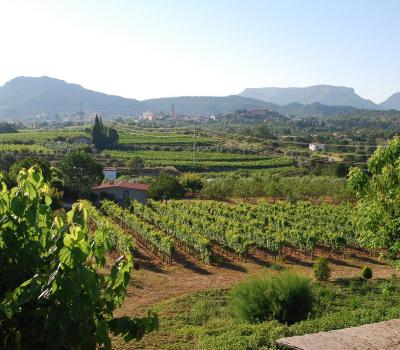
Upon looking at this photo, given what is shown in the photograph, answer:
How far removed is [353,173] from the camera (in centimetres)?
1073

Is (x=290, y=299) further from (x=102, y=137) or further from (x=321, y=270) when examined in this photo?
(x=102, y=137)

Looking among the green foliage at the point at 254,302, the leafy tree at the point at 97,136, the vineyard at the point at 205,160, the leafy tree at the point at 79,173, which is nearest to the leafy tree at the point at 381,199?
the green foliage at the point at 254,302

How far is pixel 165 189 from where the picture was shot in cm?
4334

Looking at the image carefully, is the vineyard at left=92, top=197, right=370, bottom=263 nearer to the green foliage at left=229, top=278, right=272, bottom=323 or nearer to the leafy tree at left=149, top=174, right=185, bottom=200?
the leafy tree at left=149, top=174, right=185, bottom=200

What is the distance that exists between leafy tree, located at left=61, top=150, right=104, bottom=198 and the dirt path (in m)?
20.0

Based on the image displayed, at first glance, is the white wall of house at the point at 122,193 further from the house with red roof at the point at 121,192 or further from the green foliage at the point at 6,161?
the green foliage at the point at 6,161

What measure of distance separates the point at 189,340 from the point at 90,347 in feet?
31.6

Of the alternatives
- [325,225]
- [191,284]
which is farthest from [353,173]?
[325,225]

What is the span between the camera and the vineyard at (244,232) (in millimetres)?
23859

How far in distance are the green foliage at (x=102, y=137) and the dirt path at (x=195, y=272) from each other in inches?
2401

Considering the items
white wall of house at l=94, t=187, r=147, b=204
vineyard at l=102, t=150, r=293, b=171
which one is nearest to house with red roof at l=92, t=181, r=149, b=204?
white wall of house at l=94, t=187, r=147, b=204

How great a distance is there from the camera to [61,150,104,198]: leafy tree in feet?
140

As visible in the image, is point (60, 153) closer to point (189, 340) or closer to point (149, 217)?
point (149, 217)

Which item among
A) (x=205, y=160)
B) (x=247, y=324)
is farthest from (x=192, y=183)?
(x=247, y=324)
